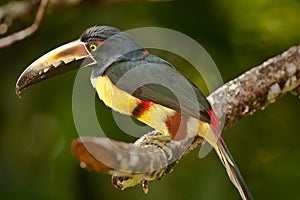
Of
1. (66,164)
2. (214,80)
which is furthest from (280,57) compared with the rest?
(66,164)

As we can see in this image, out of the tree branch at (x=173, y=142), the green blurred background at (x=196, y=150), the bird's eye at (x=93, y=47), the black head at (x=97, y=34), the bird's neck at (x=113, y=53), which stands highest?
the black head at (x=97, y=34)

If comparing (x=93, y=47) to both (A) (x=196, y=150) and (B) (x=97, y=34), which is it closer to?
(B) (x=97, y=34)

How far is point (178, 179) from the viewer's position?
299 centimetres

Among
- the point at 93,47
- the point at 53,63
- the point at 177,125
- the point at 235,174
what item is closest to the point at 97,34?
the point at 93,47

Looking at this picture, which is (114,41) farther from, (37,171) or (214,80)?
(37,171)

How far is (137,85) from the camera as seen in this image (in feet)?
5.78

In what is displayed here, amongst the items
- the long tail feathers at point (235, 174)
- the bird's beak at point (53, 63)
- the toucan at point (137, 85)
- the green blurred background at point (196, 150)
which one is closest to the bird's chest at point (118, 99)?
the toucan at point (137, 85)

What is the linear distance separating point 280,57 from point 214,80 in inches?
23.2

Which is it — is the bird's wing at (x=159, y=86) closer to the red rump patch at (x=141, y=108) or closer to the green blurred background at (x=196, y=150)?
the red rump patch at (x=141, y=108)

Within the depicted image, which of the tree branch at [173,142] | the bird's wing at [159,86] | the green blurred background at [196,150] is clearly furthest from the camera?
the green blurred background at [196,150]

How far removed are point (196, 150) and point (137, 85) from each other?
49.2 inches

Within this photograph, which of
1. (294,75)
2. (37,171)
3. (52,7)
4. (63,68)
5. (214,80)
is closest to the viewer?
(63,68)

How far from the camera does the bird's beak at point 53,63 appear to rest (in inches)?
69.5

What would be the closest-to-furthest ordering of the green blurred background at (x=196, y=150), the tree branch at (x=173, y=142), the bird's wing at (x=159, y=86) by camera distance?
the tree branch at (x=173, y=142), the bird's wing at (x=159, y=86), the green blurred background at (x=196, y=150)
